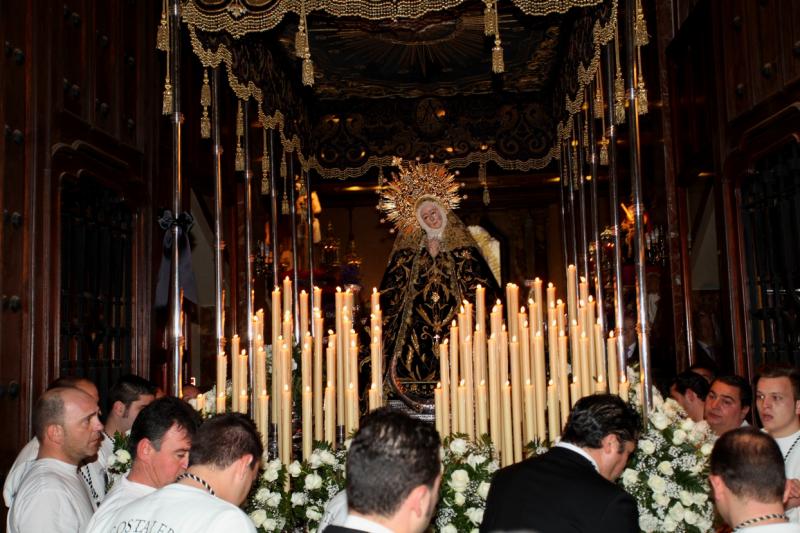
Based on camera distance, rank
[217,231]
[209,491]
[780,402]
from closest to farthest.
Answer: [209,491] < [780,402] < [217,231]

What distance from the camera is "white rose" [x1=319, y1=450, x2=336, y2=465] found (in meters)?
4.26

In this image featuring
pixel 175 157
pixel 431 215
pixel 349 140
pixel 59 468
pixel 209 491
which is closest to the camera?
pixel 209 491

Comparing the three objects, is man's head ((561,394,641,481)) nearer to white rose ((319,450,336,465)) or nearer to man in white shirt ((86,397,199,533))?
white rose ((319,450,336,465))

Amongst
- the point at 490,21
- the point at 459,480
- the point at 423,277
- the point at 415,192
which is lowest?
the point at 459,480

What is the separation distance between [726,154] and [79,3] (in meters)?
4.93

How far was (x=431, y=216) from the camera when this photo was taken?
8.38 meters

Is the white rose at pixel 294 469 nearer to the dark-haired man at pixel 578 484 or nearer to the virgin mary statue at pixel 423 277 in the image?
the dark-haired man at pixel 578 484

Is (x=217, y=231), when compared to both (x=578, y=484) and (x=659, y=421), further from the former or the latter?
(x=578, y=484)

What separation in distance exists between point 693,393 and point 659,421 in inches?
64.0

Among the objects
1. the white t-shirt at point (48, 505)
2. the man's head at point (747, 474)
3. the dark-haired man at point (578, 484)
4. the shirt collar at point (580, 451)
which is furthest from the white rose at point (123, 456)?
the man's head at point (747, 474)

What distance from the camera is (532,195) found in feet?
47.1

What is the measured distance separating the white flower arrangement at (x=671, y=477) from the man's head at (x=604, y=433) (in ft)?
2.85

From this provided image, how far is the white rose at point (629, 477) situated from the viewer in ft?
13.6

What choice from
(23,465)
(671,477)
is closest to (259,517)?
(23,465)
